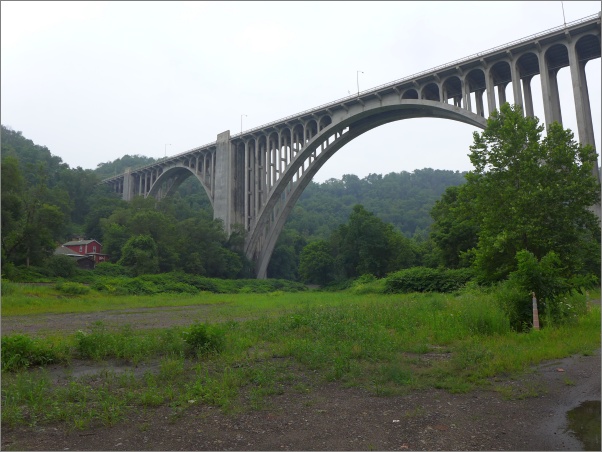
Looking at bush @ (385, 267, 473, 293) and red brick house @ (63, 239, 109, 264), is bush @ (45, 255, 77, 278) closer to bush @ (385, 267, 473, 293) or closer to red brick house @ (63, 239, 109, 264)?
red brick house @ (63, 239, 109, 264)

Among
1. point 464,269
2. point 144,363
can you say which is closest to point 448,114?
point 464,269

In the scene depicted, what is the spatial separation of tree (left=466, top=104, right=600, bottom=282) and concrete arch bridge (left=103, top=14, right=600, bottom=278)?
706 centimetres

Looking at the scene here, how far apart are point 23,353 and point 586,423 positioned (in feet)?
27.7

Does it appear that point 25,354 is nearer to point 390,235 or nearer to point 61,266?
point 61,266

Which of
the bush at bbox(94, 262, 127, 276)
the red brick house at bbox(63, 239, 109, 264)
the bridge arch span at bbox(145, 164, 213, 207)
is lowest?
the bush at bbox(94, 262, 127, 276)

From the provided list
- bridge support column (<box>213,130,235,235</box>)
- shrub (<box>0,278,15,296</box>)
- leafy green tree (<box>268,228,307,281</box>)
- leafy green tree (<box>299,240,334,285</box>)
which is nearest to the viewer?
shrub (<box>0,278,15,296</box>)

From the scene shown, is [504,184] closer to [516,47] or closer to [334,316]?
[334,316]

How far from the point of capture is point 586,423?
4.99 meters

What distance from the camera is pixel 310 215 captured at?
9025 centimetres

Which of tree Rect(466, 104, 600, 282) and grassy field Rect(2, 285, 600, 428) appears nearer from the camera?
grassy field Rect(2, 285, 600, 428)

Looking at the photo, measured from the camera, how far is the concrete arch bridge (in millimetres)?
23781

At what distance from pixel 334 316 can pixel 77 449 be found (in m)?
9.72

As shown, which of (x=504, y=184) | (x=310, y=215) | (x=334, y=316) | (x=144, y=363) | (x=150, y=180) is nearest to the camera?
(x=144, y=363)

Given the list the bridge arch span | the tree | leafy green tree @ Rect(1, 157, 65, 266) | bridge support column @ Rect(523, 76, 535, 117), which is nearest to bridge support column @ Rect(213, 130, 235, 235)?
the bridge arch span
